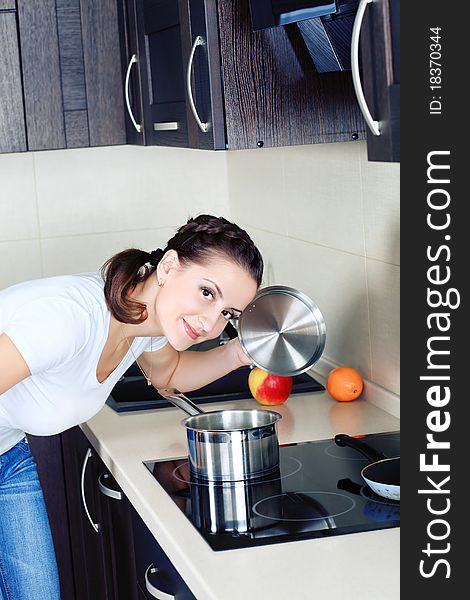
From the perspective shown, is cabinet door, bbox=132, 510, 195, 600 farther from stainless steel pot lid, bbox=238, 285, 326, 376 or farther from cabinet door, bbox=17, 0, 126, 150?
cabinet door, bbox=17, 0, 126, 150

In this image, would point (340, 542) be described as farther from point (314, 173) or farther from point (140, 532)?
point (314, 173)

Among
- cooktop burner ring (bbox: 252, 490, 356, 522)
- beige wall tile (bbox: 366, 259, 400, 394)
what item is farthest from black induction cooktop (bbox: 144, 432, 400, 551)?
beige wall tile (bbox: 366, 259, 400, 394)

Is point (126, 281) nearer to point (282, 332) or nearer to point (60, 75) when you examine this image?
point (282, 332)

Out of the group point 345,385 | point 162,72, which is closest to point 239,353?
point 345,385

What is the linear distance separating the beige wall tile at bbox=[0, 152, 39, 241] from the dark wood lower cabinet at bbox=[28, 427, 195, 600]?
0.73m

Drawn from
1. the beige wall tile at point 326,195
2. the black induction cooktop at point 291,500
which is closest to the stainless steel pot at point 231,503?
the black induction cooktop at point 291,500

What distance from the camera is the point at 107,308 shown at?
1.84m

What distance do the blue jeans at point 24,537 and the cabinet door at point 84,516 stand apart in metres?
0.14

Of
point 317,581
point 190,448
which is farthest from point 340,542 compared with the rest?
point 190,448

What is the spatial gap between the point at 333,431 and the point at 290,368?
20 centimetres

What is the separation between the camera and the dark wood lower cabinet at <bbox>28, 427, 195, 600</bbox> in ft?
5.38

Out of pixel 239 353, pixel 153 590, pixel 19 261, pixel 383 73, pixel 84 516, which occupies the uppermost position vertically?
pixel 383 73

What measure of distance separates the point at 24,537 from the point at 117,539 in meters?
0.21

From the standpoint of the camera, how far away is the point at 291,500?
1.54 m
